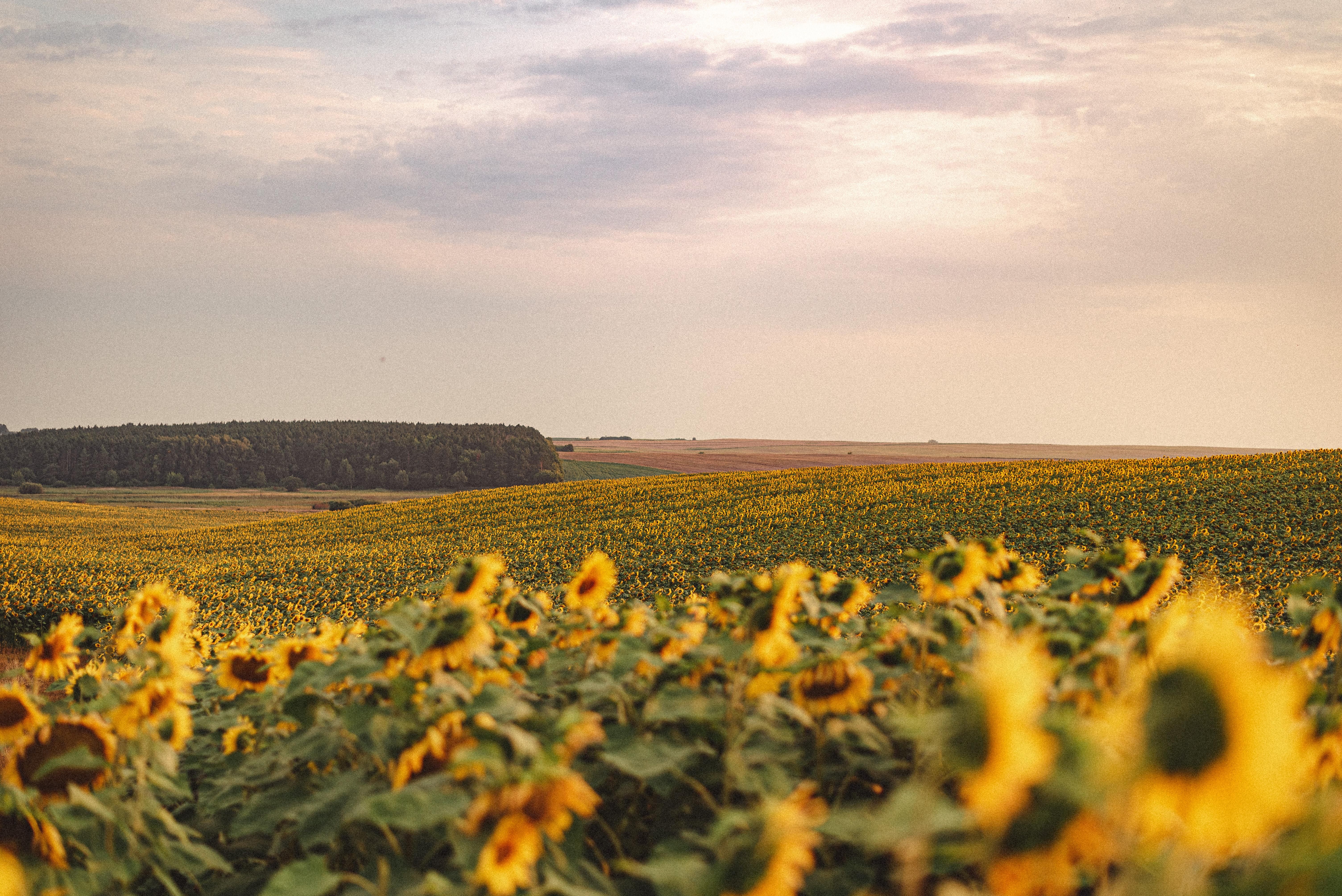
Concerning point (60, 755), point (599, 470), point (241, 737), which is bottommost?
point (599, 470)

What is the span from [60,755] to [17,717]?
0.23 m

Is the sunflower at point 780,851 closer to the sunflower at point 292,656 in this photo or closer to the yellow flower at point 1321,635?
the yellow flower at point 1321,635

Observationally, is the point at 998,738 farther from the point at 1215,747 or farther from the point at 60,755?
the point at 60,755

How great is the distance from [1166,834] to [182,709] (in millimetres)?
2264

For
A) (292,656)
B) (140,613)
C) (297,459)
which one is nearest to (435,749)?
(292,656)

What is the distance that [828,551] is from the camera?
1752cm

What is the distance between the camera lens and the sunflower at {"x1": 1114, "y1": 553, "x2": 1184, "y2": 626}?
233 centimetres

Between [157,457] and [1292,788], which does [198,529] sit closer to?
[1292,788]

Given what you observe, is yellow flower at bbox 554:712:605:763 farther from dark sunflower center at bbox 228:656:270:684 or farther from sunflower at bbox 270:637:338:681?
dark sunflower center at bbox 228:656:270:684

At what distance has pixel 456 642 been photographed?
1981 millimetres

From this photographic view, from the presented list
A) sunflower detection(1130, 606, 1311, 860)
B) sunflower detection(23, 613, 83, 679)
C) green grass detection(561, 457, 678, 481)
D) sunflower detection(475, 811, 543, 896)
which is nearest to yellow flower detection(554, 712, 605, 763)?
A: sunflower detection(475, 811, 543, 896)

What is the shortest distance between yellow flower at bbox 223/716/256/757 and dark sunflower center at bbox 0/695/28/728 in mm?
619

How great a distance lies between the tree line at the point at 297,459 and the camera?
246 feet

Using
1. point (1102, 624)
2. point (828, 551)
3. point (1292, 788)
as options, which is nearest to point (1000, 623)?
point (1102, 624)
